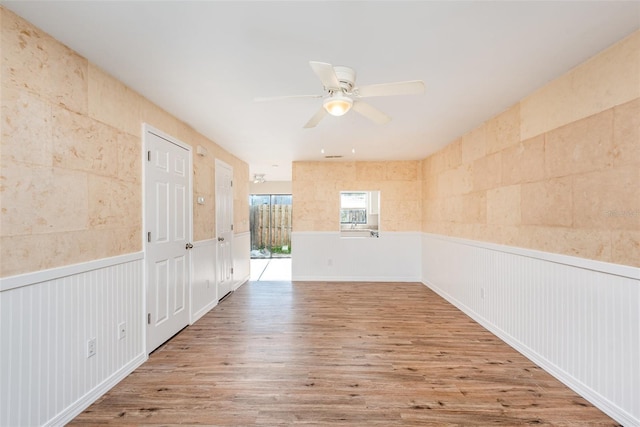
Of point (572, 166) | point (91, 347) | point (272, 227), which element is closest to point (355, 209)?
point (272, 227)

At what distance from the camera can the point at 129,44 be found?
5.90 ft

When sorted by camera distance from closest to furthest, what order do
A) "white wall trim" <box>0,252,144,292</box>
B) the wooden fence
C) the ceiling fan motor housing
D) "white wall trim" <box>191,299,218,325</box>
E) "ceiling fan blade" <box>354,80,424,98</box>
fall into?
"white wall trim" <box>0,252,144,292</box> < "ceiling fan blade" <box>354,80,424,98</box> < the ceiling fan motor housing < "white wall trim" <box>191,299,218,325</box> < the wooden fence

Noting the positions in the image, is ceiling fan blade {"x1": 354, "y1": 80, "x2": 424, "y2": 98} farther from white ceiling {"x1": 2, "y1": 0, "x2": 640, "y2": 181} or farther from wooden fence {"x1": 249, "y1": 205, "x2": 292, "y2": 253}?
wooden fence {"x1": 249, "y1": 205, "x2": 292, "y2": 253}

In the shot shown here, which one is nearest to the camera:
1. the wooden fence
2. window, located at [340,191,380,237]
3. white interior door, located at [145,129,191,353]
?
white interior door, located at [145,129,191,353]

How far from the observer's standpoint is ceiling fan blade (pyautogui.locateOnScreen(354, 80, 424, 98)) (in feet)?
5.71

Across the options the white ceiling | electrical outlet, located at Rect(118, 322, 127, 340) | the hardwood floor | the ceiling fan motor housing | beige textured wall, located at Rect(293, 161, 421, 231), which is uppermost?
the white ceiling

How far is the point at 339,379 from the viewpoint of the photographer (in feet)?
7.56

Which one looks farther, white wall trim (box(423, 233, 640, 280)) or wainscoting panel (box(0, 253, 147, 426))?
white wall trim (box(423, 233, 640, 280))

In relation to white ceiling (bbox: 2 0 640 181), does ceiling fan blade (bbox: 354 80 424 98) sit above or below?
below

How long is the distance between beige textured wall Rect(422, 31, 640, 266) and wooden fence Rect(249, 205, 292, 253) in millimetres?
6186

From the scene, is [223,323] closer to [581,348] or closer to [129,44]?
[129,44]

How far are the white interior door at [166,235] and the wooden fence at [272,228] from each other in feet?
18.0

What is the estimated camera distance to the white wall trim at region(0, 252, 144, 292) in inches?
59.1

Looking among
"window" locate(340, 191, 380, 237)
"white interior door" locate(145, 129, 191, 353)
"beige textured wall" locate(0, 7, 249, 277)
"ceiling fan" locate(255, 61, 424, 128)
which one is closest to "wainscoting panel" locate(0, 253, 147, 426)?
"beige textured wall" locate(0, 7, 249, 277)
